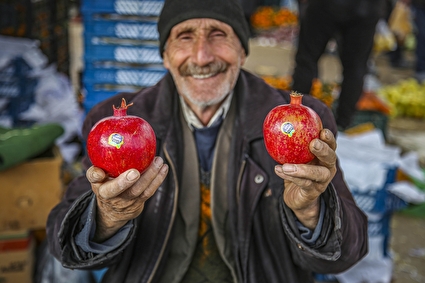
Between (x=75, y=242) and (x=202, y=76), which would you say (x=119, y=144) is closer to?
(x=75, y=242)

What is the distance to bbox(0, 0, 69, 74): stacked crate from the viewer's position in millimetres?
4242

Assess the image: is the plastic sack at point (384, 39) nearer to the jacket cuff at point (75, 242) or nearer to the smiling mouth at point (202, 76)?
the smiling mouth at point (202, 76)

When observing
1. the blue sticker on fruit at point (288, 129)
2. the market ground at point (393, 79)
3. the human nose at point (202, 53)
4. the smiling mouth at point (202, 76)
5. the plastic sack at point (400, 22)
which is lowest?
the market ground at point (393, 79)

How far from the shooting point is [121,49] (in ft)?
11.9

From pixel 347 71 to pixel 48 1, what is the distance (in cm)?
302

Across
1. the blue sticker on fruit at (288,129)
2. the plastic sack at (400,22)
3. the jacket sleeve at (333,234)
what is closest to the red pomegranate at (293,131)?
the blue sticker on fruit at (288,129)

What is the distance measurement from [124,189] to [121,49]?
95.9 inches

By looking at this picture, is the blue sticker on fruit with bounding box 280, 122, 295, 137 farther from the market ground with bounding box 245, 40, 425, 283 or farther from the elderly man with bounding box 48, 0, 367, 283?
the market ground with bounding box 245, 40, 425, 283

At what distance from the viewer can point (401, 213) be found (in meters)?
4.27

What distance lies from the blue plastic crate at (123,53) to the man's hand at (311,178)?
2259 mm

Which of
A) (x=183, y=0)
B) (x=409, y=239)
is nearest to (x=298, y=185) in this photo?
(x=183, y=0)

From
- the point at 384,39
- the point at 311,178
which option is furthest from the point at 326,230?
the point at 384,39

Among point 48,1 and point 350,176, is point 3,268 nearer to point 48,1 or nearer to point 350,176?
point 350,176

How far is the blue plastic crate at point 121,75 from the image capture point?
3637mm
